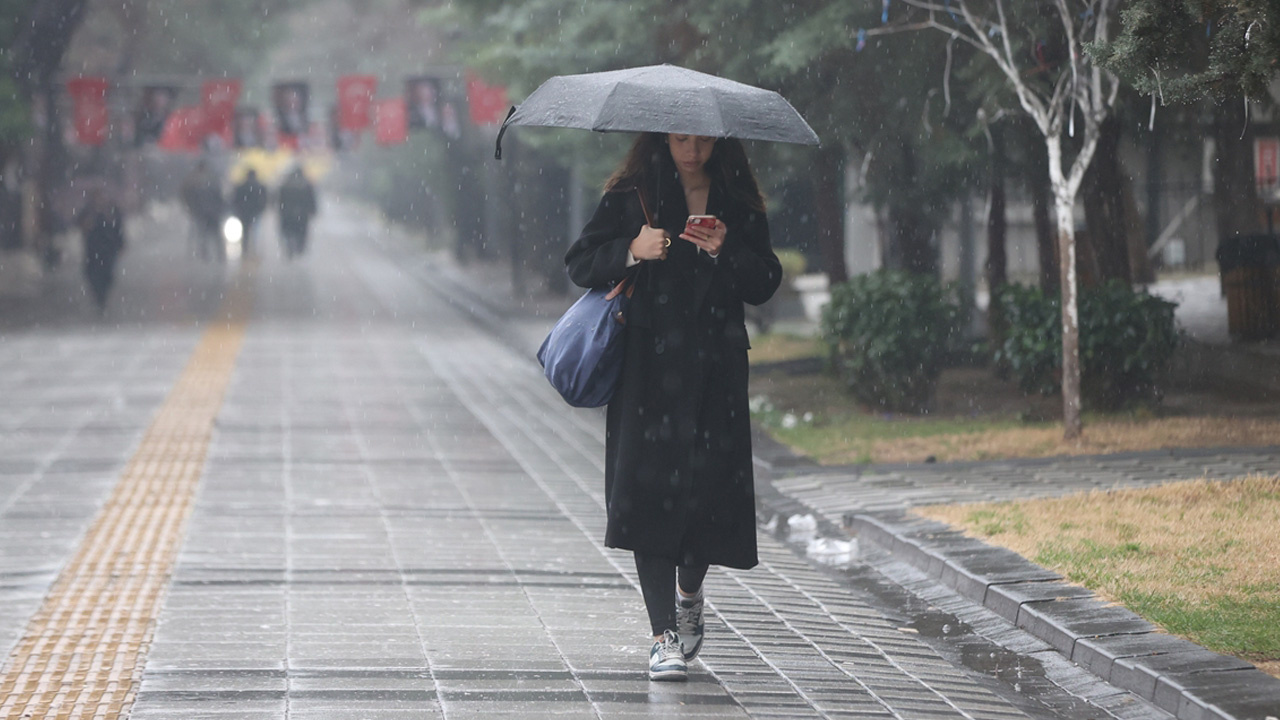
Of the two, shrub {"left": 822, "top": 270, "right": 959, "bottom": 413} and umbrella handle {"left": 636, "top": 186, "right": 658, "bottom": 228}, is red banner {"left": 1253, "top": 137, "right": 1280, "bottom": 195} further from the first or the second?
umbrella handle {"left": 636, "top": 186, "right": 658, "bottom": 228}

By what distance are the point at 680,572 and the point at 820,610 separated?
1.44 meters

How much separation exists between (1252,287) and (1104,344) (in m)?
1.51

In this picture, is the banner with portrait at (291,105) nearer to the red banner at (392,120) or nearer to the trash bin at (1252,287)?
the red banner at (392,120)

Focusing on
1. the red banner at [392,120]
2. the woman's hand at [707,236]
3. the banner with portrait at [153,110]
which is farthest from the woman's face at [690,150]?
the banner with portrait at [153,110]

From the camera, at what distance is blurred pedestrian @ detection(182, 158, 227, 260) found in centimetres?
3859

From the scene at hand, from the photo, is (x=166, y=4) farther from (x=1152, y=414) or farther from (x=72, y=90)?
(x=1152, y=414)

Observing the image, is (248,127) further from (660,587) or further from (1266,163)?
(660,587)

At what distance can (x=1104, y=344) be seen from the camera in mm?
11656

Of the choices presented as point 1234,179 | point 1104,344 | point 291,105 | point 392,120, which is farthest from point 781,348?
point 291,105

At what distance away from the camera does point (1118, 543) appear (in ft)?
23.4

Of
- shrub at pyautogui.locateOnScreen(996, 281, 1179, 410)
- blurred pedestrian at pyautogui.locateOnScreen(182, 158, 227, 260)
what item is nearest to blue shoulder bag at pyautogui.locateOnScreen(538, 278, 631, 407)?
shrub at pyautogui.locateOnScreen(996, 281, 1179, 410)

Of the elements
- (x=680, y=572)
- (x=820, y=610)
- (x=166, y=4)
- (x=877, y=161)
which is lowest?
(x=820, y=610)

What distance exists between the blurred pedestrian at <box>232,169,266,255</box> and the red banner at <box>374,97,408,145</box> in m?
3.75

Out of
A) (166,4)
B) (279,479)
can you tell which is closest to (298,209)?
(166,4)
